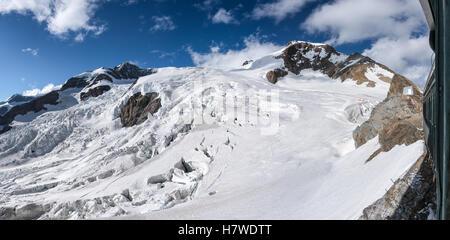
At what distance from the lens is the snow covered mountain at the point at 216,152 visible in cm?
1058

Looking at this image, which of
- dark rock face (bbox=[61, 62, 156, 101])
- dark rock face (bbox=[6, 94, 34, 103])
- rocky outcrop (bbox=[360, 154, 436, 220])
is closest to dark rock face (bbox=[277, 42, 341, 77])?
dark rock face (bbox=[61, 62, 156, 101])

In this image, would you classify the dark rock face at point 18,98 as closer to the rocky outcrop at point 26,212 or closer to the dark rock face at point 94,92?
the dark rock face at point 94,92

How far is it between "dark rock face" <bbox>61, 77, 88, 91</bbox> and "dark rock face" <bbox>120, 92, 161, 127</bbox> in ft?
157

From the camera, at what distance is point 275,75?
53375mm

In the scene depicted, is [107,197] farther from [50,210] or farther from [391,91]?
[391,91]

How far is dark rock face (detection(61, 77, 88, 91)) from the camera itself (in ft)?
261

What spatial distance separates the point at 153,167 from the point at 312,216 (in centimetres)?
1545

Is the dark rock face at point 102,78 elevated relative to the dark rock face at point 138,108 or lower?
elevated

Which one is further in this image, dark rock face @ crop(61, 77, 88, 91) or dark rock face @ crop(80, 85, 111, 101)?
dark rock face @ crop(61, 77, 88, 91)

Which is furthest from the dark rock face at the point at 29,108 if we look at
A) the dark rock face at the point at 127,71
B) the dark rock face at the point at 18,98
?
the dark rock face at the point at 18,98

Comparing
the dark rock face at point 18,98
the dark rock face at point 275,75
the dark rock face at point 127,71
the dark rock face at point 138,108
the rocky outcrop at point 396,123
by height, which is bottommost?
the rocky outcrop at point 396,123

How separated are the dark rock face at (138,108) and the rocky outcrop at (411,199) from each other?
1257 inches

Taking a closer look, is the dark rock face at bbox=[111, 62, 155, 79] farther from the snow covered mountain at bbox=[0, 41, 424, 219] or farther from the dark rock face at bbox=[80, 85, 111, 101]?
the snow covered mountain at bbox=[0, 41, 424, 219]

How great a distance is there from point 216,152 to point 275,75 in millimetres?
35634
